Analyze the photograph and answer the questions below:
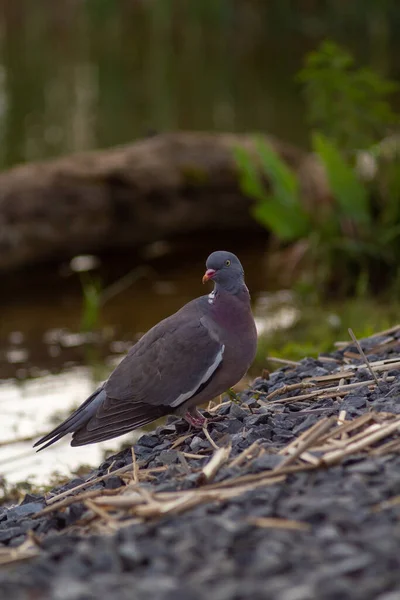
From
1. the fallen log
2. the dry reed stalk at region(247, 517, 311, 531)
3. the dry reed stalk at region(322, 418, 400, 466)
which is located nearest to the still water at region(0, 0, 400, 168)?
the fallen log

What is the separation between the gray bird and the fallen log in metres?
5.22

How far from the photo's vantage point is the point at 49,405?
6.39 metres

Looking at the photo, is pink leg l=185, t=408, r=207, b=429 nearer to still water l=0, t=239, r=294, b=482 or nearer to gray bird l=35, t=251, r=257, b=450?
gray bird l=35, t=251, r=257, b=450

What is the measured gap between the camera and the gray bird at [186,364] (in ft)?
12.8

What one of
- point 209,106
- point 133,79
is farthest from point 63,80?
point 209,106

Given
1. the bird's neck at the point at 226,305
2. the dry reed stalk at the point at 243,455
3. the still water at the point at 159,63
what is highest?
the still water at the point at 159,63

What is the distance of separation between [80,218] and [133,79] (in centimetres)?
960

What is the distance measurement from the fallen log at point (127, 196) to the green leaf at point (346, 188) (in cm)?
93

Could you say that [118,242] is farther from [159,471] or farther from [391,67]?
[391,67]

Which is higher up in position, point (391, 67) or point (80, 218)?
point (391, 67)

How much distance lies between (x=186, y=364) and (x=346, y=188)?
462 cm

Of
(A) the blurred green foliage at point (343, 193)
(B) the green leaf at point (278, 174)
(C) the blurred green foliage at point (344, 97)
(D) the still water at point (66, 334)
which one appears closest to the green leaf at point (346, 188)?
(A) the blurred green foliage at point (343, 193)

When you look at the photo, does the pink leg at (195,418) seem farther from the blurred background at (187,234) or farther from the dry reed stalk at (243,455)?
the blurred background at (187,234)

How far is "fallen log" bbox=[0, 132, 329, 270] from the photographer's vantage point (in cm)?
923
